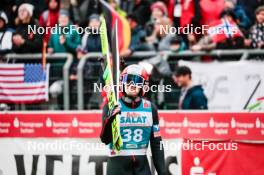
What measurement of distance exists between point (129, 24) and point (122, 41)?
809mm

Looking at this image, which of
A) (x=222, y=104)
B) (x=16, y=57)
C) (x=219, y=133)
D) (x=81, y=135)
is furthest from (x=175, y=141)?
(x=16, y=57)

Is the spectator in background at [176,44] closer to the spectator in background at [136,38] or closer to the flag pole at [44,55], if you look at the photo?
the spectator in background at [136,38]

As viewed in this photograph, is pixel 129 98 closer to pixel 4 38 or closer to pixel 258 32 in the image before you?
pixel 258 32

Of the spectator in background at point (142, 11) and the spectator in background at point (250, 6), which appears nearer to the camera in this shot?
the spectator in background at point (250, 6)

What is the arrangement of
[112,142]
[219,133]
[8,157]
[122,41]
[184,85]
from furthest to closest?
[122,41], [184,85], [8,157], [219,133], [112,142]

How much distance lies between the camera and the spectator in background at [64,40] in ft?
50.8

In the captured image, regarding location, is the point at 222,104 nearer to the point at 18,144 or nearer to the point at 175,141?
the point at 175,141

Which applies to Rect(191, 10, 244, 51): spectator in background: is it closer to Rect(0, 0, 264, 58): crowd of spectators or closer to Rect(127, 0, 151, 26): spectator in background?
Rect(0, 0, 264, 58): crowd of spectators

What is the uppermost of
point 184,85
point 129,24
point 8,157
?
point 129,24

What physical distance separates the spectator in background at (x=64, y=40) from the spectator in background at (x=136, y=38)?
1042 mm

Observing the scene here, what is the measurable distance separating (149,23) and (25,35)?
2.39m

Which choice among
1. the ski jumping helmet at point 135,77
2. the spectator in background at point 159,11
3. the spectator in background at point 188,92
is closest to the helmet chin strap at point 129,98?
the ski jumping helmet at point 135,77

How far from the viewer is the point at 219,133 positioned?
12.0 metres

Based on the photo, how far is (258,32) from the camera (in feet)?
48.5
